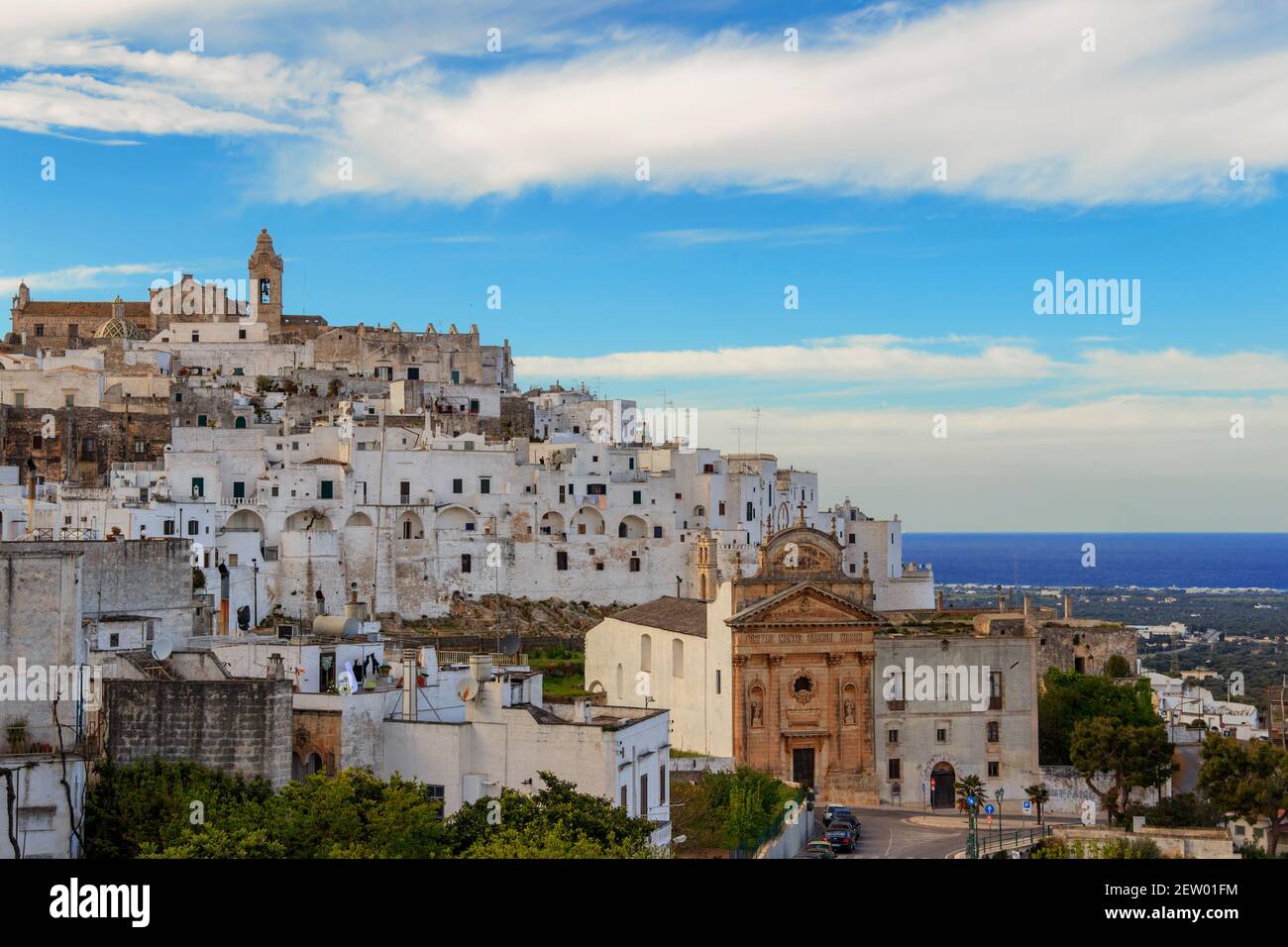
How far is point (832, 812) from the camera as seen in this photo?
142 feet

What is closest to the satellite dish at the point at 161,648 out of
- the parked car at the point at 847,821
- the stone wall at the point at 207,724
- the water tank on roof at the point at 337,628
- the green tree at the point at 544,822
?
the stone wall at the point at 207,724

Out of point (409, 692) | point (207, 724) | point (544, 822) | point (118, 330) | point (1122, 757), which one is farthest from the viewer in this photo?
point (118, 330)

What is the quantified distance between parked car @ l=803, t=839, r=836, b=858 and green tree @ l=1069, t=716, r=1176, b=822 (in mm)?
10151

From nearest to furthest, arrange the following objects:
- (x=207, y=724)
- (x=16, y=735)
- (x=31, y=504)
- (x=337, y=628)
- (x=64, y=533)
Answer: (x=16, y=735), (x=207, y=724), (x=337, y=628), (x=64, y=533), (x=31, y=504)

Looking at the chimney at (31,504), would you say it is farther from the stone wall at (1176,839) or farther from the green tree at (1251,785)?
the green tree at (1251,785)

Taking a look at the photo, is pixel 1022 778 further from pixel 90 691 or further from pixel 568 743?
pixel 90 691

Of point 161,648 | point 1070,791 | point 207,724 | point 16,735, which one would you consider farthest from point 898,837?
point 16,735

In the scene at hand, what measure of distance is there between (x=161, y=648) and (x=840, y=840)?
1622 cm

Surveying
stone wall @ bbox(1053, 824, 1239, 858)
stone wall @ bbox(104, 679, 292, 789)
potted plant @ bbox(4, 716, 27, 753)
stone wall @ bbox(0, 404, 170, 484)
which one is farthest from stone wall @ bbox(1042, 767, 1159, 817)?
stone wall @ bbox(0, 404, 170, 484)

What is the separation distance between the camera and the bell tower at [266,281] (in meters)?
88.0

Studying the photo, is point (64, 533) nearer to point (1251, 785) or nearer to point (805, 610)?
point (805, 610)

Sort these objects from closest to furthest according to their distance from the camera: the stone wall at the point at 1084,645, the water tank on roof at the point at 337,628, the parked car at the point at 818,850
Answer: the parked car at the point at 818,850 < the water tank on roof at the point at 337,628 < the stone wall at the point at 1084,645

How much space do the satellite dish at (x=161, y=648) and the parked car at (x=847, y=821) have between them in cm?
1665
